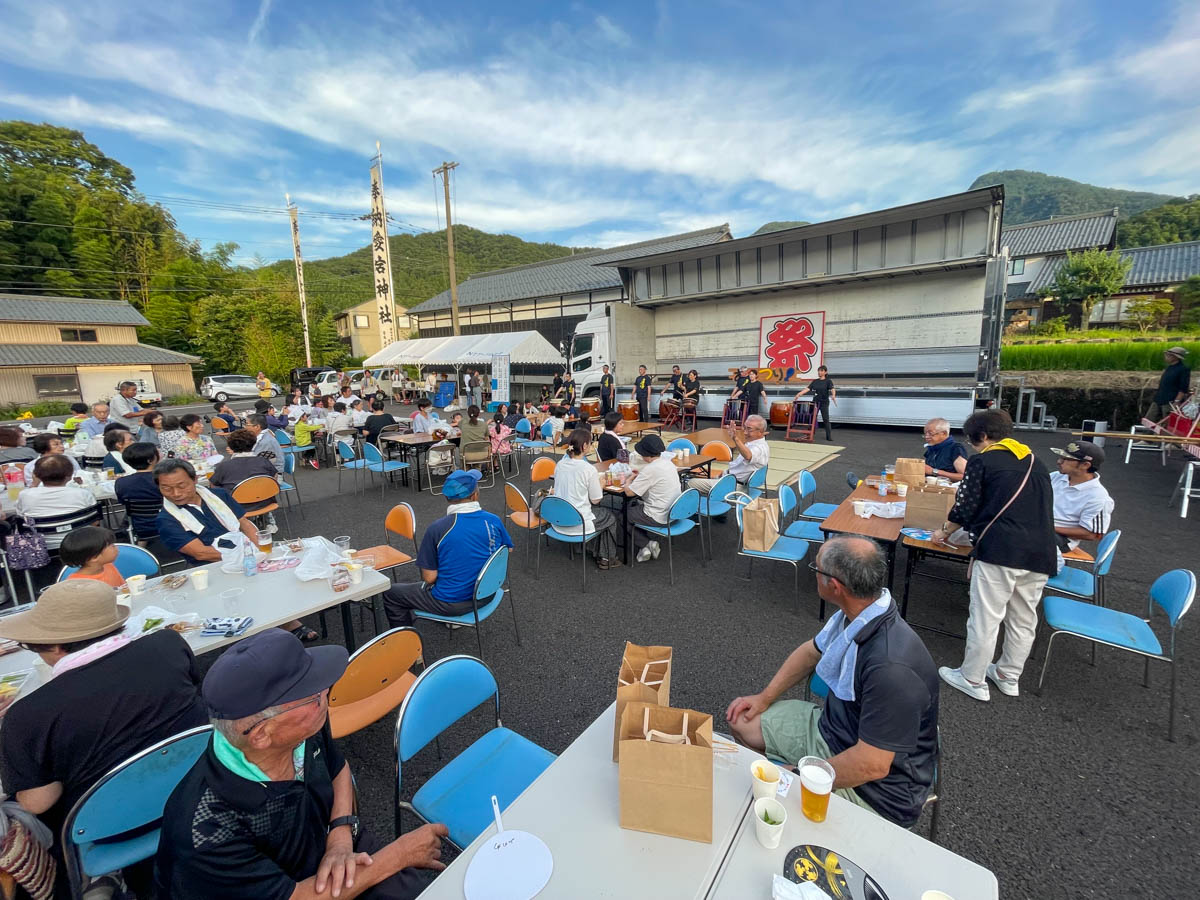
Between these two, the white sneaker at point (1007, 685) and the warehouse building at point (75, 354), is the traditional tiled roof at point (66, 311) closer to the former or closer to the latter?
the warehouse building at point (75, 354)

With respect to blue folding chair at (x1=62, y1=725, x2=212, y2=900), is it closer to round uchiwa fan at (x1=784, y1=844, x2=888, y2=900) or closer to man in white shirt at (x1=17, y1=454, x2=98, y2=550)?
round uchiwa fan at (x1=784, y1=844, x2=888, y2=900)

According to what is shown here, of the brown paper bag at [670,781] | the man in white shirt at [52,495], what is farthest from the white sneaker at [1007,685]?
the man in white shirt at [52,495]

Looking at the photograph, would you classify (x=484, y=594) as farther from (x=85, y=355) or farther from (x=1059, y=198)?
(x=1059, y=198)

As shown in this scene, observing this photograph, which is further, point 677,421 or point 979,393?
point 677,421

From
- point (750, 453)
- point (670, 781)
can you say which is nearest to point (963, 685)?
point (670, 781)

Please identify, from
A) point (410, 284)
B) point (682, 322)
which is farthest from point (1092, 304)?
point (410, 284)

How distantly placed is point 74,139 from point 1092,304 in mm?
62062

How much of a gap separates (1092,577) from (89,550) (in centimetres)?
629

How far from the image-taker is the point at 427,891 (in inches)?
46.7

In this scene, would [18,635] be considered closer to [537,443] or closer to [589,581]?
[589,581]

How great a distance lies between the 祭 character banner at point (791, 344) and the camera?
1198 centimetres

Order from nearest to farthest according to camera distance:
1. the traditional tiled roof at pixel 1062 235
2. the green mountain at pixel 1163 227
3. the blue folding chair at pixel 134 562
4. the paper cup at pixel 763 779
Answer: the paper cup at pixel 763 779 < the blue folding chair at pixel 134 562 < the traditional tiled roof at pixel 1062 235 < the green mountain at pixel 1163 227

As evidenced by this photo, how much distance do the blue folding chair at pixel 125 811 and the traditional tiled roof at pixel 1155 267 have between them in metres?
24.2

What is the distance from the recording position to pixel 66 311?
77.7 ft
